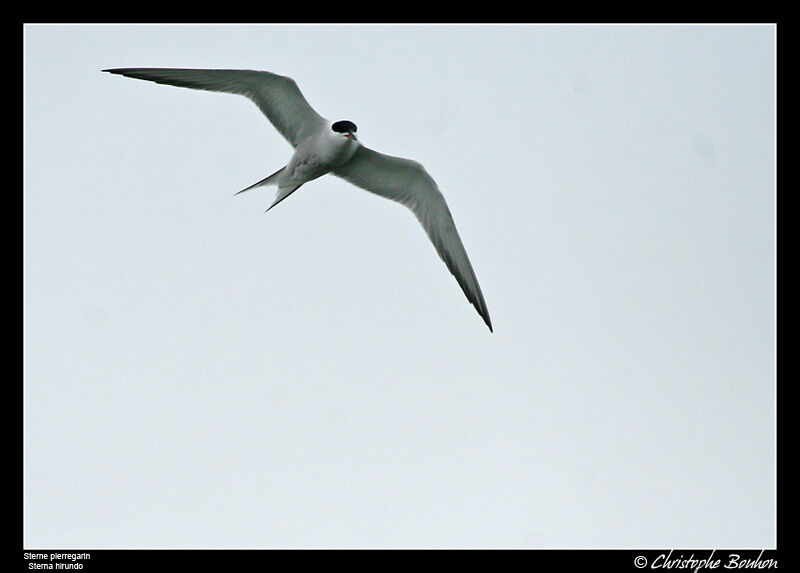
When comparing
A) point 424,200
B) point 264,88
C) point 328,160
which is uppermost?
point 264,88

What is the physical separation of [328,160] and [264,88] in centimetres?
101

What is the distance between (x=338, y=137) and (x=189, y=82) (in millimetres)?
1615

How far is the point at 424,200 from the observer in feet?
33.7

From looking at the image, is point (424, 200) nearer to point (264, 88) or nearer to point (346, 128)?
point (346, 128)

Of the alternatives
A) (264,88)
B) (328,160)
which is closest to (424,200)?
(328,160)

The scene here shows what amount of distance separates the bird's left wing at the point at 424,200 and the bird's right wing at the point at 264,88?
0.77 meters

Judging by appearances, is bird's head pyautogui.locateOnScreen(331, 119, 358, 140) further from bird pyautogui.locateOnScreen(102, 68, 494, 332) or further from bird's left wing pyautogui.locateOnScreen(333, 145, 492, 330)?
bird's left wing pyautogui.locateOnScreen(333, 145, 492, 330)

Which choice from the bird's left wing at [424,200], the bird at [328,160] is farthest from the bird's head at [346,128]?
the bird's left wing at [424,200]

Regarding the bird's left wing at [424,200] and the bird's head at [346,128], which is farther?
the bird's left wing at [424,200]

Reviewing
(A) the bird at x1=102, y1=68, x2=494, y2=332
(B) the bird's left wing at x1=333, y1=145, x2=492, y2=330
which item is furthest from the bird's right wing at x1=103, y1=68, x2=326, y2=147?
(B) the bird's left wing at x1=333, y1=145, x2=492, y2=330

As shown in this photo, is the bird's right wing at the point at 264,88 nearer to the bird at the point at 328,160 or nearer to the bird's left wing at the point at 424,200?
the bird at the point at 328,160

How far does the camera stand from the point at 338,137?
9.11 meters

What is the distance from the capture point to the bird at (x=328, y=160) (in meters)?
8.98
